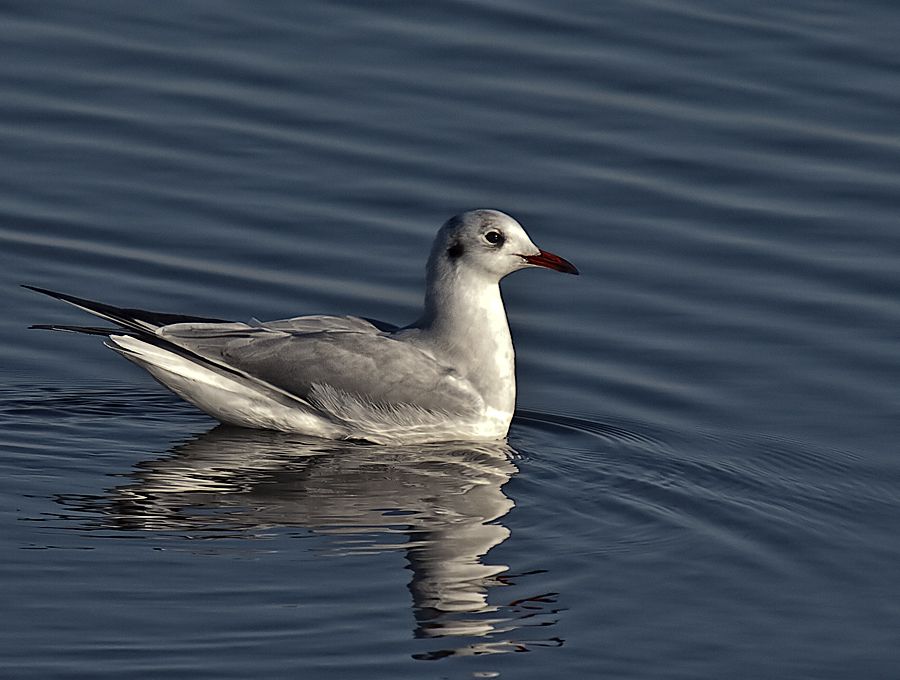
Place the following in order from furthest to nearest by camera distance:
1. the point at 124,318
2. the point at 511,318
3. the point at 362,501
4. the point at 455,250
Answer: the point at 511,318 < the point at 455,250 < the point at 124,318 < the point at 362,501

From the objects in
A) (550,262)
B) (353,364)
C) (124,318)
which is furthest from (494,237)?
(124,318)

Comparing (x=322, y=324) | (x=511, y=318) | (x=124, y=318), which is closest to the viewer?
(x=124, y=318)

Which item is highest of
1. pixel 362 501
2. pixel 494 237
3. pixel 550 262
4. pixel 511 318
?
pixel 494 237

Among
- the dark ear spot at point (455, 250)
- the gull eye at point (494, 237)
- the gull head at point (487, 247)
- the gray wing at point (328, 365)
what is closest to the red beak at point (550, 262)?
the gull head at point (487, 247)

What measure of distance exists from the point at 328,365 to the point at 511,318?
2.06m

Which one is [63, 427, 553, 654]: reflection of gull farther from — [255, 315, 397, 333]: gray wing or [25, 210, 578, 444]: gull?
[255, 315, 397, 333]: gray wing

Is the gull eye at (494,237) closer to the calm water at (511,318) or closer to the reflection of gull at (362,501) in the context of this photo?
the calm water at (511,318)

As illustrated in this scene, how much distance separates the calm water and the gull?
0.18m

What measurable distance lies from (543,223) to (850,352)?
2.54 meters

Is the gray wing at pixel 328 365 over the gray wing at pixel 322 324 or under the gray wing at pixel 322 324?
under

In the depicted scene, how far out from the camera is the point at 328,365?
36.2ft

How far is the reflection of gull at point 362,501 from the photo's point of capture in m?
8.93

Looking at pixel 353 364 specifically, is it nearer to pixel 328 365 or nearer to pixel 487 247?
pixel 328 365

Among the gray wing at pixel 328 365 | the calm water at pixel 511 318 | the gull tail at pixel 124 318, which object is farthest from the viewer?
the gray wing at pixel 328 365
